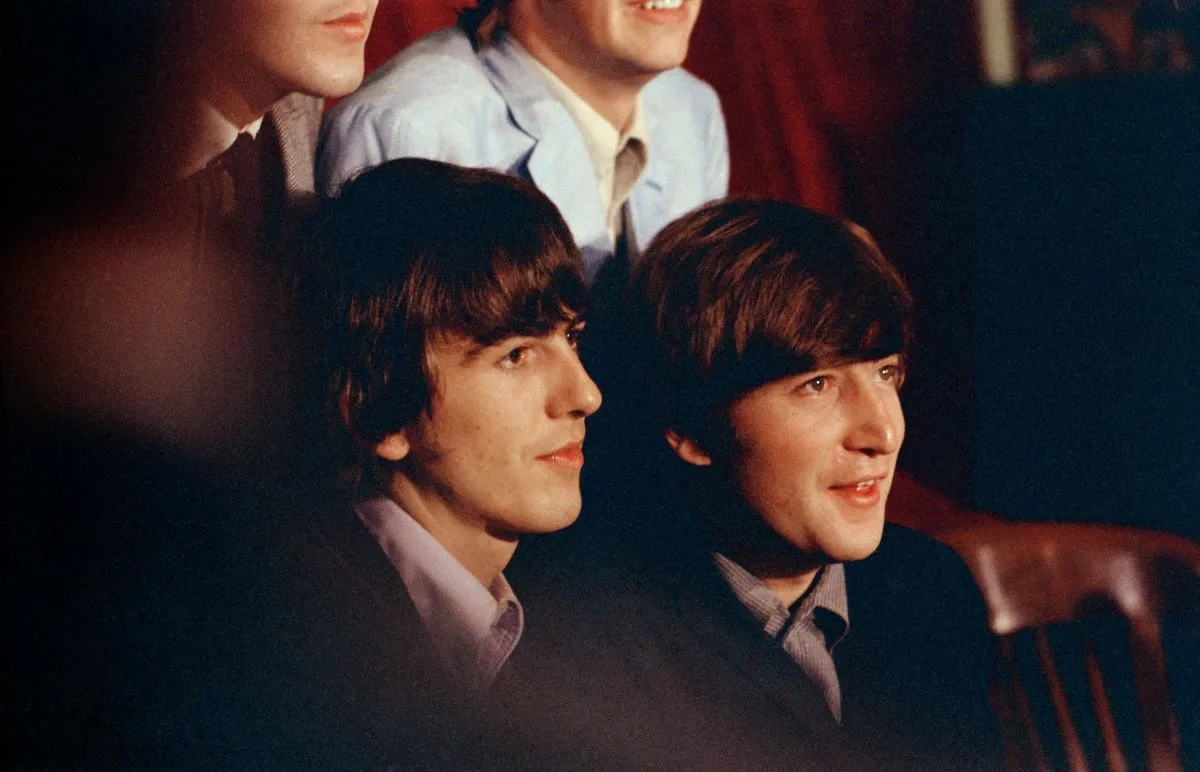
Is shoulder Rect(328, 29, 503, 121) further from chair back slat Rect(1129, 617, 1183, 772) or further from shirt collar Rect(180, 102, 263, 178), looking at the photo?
chair back slat Rect(1129, 617, 1183, 772)

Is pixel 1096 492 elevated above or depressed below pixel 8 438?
below

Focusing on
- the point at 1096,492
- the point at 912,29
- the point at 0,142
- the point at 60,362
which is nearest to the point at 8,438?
the point at 60,362

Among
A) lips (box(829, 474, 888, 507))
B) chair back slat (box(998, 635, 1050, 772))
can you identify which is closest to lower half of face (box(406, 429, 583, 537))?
lips (box(829, 474, 888, 507))

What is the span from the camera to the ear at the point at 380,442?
3.03 ft

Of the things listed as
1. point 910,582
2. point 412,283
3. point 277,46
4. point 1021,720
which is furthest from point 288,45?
point 1021,720

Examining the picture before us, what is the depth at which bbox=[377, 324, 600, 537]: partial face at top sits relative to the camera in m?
0.92

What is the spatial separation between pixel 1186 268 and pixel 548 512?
27.5 inches

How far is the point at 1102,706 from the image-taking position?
1159 mm

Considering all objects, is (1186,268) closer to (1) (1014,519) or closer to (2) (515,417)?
(1) (1014,519)

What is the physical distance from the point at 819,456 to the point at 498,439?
279 millimetres

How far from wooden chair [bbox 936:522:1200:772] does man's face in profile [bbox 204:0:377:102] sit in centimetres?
73

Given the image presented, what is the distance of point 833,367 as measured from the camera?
0.99m

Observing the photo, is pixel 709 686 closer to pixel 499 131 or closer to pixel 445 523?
pixel 445 523

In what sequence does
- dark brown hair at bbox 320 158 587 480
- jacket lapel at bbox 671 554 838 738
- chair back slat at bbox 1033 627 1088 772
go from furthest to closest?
chair back slat at bbox 1033 627 1088 772 < jacket lapel at bbox 671 554 838 738 < dark brown hair at bbox 320 158 587 480
